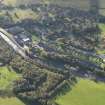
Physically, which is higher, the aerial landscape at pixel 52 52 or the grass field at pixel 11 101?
the aerial landscape at pixel 52 52

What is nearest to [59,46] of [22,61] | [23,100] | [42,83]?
[22,61]

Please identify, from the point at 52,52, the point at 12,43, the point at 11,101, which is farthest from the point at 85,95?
the point at 12,43

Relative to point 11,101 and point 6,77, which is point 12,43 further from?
point 11,101

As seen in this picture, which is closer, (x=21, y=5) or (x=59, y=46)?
(x=59, y=46)

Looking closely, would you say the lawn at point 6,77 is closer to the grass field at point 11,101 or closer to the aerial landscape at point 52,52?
the aerial landscape at point 52,52

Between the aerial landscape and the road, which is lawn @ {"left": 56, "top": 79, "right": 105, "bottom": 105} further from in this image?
the road

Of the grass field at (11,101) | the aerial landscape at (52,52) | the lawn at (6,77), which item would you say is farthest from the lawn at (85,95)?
the lawn at (6,77)

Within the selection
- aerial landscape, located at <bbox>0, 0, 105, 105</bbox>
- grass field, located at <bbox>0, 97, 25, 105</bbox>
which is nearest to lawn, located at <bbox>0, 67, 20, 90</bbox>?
aerial landscape, located at <bbox>0, 0, 105, 105</bbox>

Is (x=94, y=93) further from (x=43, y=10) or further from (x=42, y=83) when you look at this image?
(x=43, y=10)
